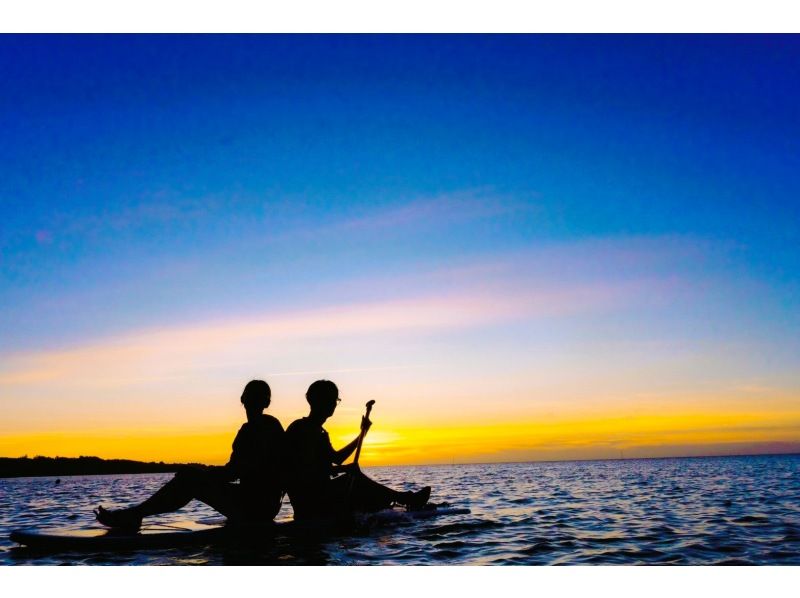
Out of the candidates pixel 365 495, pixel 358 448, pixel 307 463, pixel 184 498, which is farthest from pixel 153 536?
pixel 365 495

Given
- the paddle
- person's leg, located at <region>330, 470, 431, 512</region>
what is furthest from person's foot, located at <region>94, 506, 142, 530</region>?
the paddle

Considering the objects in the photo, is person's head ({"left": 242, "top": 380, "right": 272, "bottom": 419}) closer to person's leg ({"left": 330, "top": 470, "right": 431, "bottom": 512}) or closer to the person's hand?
person's leg ({"left": 330, "top": 470, "right": 431, "bottom": 512})

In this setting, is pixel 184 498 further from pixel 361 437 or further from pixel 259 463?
Answer: pixel 361 437

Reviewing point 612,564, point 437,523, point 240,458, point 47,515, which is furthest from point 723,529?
point 47,515

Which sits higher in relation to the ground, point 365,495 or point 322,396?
point 322,396

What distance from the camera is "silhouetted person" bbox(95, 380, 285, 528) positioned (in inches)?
423

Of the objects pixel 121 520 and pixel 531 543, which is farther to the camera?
pixel 531 543

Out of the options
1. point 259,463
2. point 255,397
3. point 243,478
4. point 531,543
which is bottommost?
point 531,543

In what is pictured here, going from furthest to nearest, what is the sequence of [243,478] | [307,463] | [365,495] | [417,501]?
[417,501] → [365,495] → [307,463] → [243,478]

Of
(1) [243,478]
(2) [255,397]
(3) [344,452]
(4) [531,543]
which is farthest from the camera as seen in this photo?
(3) [344,452]

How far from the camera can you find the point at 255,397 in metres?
11.0

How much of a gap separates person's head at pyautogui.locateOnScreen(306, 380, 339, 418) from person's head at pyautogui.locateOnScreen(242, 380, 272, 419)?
0.97 meters

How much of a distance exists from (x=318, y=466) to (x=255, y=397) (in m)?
2.20

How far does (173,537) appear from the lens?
11352 mm
